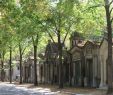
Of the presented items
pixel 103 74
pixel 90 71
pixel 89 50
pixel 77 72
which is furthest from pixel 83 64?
pixel 103 74

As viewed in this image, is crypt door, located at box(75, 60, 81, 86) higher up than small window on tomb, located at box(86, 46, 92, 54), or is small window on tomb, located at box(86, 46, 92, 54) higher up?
small window on tomb, located at box(86, 46, 92, 54)

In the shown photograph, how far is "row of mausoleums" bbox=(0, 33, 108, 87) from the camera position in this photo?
44.4 metres

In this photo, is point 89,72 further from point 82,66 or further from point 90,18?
point 90,18

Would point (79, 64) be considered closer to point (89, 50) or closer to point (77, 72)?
point (77, 72)

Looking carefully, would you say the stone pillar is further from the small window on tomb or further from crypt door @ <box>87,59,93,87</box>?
crypt door @ <box>87,59,93,87</box>

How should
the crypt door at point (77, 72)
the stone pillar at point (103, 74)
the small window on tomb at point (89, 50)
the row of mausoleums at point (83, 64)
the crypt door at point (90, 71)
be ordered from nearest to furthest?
the stone pillar at point (103, 74) < the row of mausoleums at point (83, 64) < the small window on tomb at point (89, 50) < the crypt door at point (90, 71) < the crypt door at point (77, 72)

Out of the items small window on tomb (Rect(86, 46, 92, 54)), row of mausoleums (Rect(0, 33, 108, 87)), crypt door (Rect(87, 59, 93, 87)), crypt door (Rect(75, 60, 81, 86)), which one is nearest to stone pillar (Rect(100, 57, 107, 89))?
row of mausoleums (Rect(0, 33, 108, 87))

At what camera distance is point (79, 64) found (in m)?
53.2

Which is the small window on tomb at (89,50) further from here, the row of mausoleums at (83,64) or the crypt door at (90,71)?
the crypt door at (90,71)

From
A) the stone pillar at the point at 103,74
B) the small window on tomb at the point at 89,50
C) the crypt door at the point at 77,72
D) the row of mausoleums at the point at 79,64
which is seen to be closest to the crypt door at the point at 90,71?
the row of mausoleums at the point at 79,64

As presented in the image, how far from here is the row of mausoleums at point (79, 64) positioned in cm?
4444

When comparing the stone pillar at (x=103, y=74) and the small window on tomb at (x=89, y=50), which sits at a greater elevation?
the small window on tomb at (x=89, y=50)

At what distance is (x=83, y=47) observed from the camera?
5081 centimetres

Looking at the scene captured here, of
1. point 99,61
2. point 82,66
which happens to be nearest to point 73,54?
point 82,66
